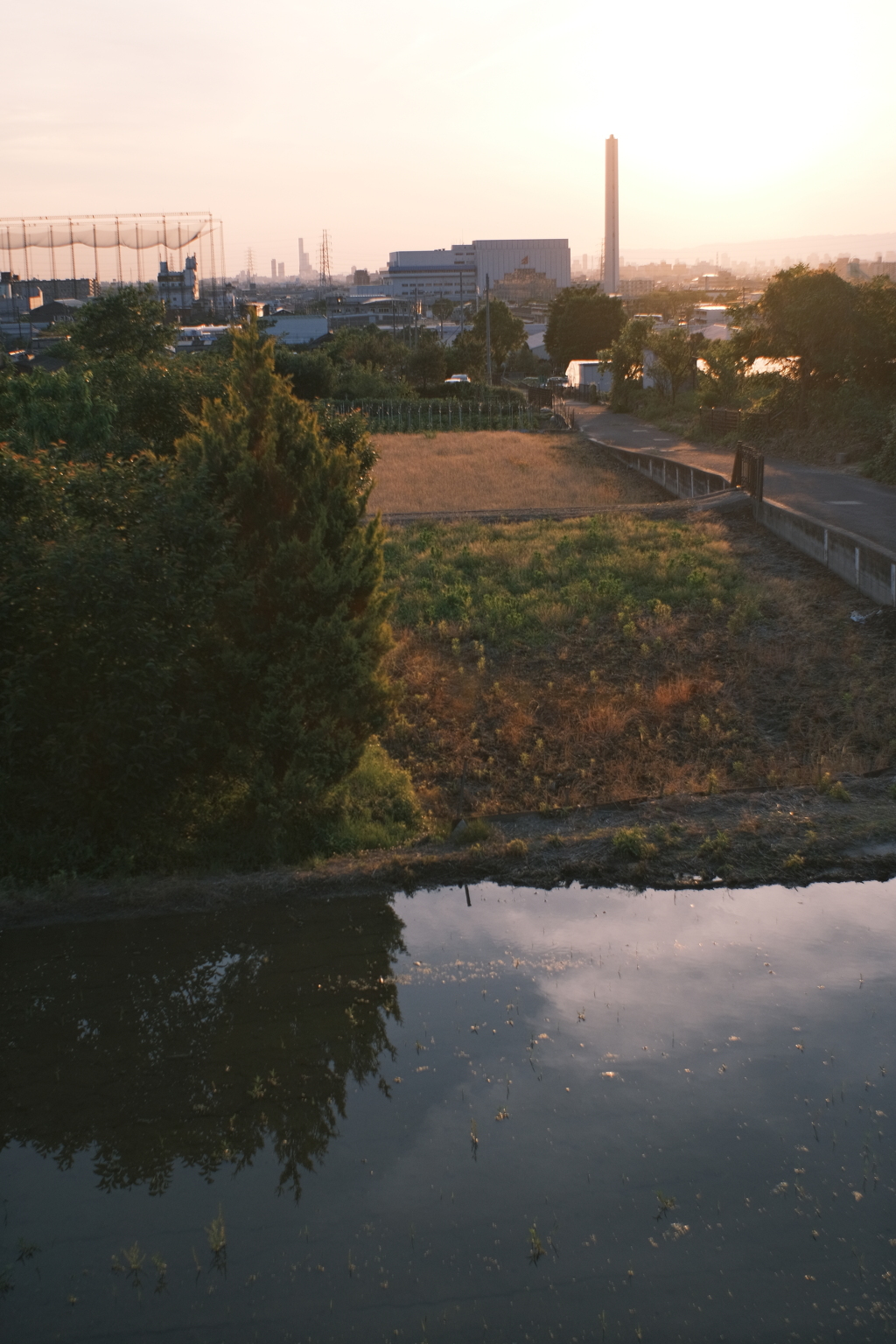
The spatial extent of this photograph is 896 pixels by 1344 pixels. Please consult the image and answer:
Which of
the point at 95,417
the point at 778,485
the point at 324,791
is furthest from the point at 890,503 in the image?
the point at 324,791

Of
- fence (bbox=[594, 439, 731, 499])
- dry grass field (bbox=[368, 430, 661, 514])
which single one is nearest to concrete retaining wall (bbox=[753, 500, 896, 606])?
fence (bbox=[594, 439, 731, 499])

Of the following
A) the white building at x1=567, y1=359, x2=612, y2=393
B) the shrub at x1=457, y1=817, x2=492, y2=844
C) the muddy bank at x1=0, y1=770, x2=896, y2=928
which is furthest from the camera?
the white building at x1=567, y1=359, x2=612, y2=393

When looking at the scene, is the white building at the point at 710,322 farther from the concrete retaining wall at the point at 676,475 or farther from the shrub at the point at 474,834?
the shrub at the point at 474,834

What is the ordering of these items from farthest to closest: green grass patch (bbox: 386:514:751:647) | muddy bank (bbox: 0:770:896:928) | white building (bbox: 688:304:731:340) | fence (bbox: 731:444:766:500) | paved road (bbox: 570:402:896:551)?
white building (bbox: 688:304:731:340) → fence (bbox: 731:444:766:500) → paved road (bbox: 570:402:896:551) → green grass patch (bbox: 386:514:751:647) → muddy bank (bbox: 0:770:896:928)

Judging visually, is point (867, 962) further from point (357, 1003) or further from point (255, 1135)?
point (255, 1135)

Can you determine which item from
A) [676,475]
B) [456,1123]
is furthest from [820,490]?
[456,1123]

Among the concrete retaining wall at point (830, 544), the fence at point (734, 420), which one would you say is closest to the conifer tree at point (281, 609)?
the concrete retaining wall at point (830, 544)

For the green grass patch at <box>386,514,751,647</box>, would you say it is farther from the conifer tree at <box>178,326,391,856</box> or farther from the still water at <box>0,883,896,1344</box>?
the still water at <box>0,883,896,1344</box>
